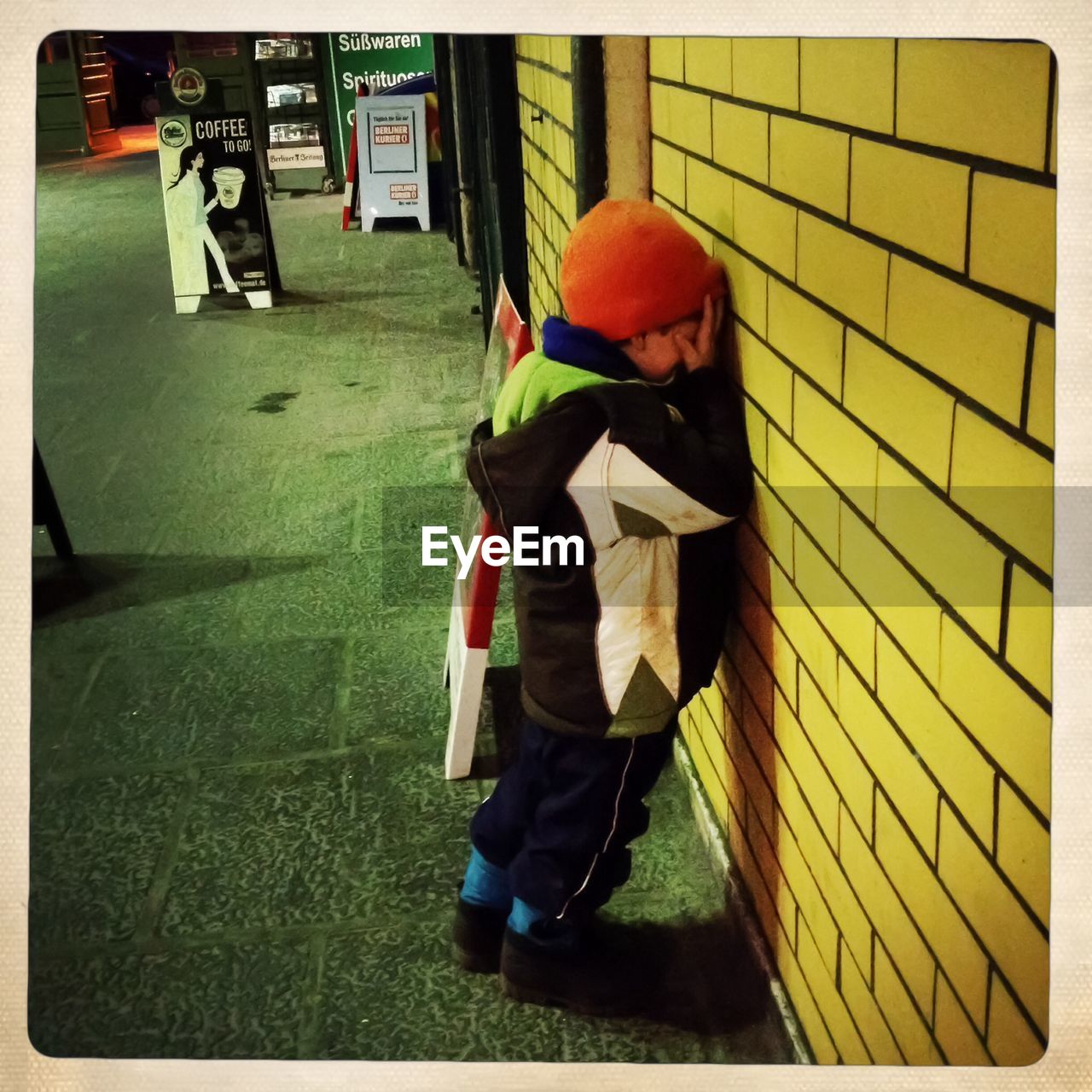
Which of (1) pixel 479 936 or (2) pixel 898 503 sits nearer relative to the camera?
(2) pixel 898 503

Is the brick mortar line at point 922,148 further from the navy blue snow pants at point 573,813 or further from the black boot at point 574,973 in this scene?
the black boot at point 574,973

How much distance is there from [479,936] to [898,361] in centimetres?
102

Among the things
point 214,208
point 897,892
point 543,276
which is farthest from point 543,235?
point 897,892

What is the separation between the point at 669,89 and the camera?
1436mm

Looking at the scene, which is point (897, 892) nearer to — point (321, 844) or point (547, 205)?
point (321, 844)

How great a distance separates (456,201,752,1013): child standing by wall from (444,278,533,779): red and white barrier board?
28 cm

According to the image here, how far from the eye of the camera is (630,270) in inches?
46.4

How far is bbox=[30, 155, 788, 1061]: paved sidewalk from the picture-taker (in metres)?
1.36

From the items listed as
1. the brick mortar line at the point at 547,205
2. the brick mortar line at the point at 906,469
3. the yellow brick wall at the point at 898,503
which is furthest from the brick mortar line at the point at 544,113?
the brick mortar line at the point at 906,469

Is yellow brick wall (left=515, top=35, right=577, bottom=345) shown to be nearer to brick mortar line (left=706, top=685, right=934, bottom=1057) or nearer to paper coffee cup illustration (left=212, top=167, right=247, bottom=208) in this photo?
paper coffee cup illustration (left=212, top=167, right=247, bottom=208)

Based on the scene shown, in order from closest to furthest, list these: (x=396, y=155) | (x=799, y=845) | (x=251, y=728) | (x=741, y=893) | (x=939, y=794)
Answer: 1. (x=939, y=794)
2. (x=799, y=845)
3. (x=741, y=893)
4. (x=251, y=728)
5. (x=396, y=155)

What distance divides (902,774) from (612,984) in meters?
0.62

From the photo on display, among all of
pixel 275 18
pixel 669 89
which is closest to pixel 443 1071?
pixel 275 18

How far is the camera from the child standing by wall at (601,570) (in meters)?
1.18
